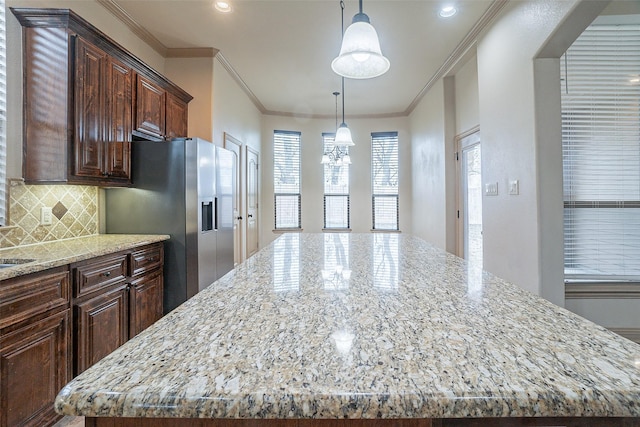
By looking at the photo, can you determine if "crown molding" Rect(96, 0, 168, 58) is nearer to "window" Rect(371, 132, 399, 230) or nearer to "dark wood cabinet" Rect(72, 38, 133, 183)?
"dark wood cabinet" Rect(72, 38, 133, 183)

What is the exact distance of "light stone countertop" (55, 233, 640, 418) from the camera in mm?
448

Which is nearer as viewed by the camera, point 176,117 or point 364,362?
point 364,362

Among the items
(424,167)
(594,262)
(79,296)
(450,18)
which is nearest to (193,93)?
(79,296)

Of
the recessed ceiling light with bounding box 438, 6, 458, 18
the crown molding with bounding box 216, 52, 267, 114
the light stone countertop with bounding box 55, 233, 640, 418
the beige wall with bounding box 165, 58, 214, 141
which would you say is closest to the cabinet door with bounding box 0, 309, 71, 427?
the light stone countertop with bounding box 55, 233, 640, 418

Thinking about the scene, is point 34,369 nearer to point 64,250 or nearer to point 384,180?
point 64,250

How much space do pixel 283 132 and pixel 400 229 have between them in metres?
3.06

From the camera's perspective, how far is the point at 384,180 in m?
6.21

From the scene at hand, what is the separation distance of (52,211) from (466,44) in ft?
14.1

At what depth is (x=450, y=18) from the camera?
9.99 feet

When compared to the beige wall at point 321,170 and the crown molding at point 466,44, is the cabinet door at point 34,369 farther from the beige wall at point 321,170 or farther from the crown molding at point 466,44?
the beige wall at point 321,170

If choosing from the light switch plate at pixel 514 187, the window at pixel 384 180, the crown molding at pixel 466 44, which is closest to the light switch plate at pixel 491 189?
the light switch plate at pixel 514 187

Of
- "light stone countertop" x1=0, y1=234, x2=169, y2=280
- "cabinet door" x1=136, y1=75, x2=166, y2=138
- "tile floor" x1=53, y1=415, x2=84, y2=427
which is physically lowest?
"tile floor" x1=53, y1=415, x2=84, y2=427

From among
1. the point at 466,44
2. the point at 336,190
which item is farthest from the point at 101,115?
the point at 336,190

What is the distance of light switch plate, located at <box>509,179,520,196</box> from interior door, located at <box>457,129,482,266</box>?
1.19m
